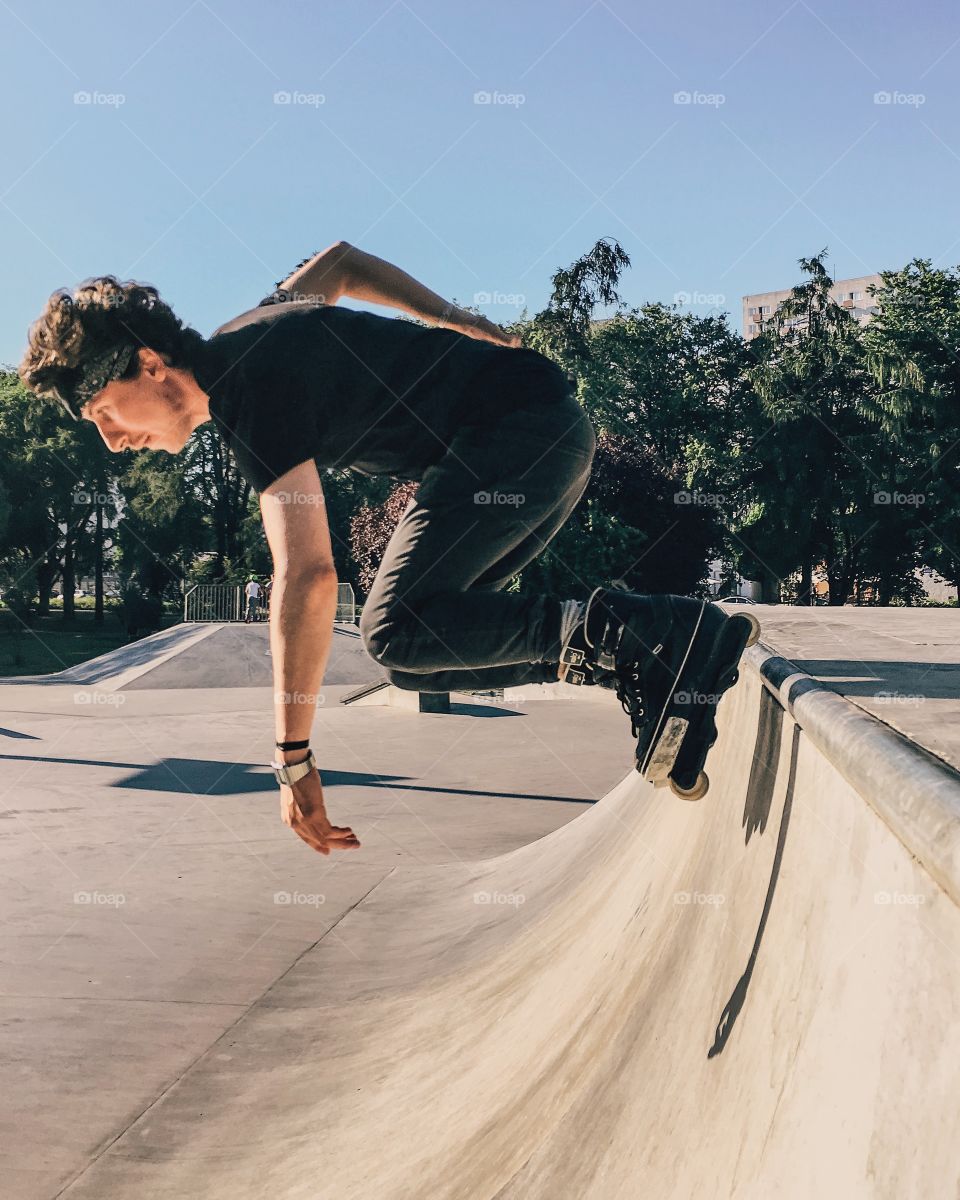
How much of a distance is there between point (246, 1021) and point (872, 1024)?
342cm

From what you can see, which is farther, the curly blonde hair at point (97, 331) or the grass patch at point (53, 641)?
the grass patch at point (53, 641)

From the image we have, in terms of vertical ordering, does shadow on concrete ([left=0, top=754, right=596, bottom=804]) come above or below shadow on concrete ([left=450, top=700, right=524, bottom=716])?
above

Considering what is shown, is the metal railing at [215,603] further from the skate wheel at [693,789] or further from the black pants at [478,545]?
the black pants at [478,545]

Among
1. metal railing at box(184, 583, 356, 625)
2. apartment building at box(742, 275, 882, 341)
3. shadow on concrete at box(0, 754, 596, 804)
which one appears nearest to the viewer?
shadow on concrete at box(0, 754, 596, 804)

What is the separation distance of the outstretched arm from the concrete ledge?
1.32 meters

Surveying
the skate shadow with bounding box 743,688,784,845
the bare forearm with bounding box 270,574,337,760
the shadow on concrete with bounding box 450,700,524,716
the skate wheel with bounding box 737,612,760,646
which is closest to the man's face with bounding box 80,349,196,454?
the bare forearm with bounding box 270,574,337,760

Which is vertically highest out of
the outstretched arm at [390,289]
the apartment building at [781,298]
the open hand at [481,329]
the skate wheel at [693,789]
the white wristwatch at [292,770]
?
the apartment building at [781,298]

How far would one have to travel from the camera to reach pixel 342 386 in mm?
2393

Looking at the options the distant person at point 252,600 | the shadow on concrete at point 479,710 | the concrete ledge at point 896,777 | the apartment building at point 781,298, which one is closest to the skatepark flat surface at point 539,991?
the concrete ledge at point 896,777

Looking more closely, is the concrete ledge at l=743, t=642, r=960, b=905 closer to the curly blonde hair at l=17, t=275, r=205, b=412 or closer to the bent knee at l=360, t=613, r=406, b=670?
the bent knee at l=360, t=613, r=406, b=670

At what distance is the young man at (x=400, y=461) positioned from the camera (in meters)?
2.27

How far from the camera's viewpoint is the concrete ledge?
1.41 m

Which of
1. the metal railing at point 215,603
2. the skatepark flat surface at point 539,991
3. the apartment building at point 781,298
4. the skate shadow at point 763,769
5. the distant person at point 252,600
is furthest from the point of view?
the apartment building at point 781,298

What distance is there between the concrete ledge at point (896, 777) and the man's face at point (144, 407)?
5.38ft
